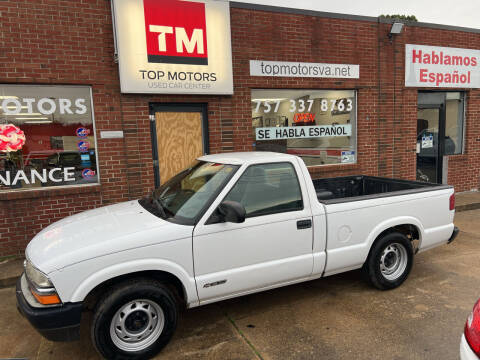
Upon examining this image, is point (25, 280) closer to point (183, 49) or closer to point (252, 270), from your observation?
point (252, 270)

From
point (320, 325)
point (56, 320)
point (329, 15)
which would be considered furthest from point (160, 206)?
point (329, 15)

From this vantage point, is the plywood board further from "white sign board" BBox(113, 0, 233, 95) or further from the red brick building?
"white sign board" BBox(113, 0, 233, 95)

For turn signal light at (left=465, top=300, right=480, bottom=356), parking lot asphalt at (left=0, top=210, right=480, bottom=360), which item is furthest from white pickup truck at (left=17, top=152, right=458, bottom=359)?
turn signal light at (left=465, top=300, right=480, bottom=356)

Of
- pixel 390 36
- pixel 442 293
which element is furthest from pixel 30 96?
pixel 390 36

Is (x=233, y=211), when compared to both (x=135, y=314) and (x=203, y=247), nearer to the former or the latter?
(x=203, y=247)

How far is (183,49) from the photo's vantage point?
640cm

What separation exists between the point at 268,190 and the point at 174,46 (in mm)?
4043

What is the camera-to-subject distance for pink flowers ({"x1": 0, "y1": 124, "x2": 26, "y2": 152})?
18.6ft

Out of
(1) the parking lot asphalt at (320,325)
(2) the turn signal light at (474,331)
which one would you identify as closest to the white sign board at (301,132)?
(1) the parking lot asphalt at (320,325)

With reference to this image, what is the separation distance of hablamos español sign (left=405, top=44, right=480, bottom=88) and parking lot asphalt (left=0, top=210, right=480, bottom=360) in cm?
583

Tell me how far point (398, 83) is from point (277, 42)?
3454 millimetres

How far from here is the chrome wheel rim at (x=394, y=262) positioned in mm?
4301

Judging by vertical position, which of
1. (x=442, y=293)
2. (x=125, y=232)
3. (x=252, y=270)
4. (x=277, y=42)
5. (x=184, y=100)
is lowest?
(x=442, y=293)

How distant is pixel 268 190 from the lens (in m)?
3.59
